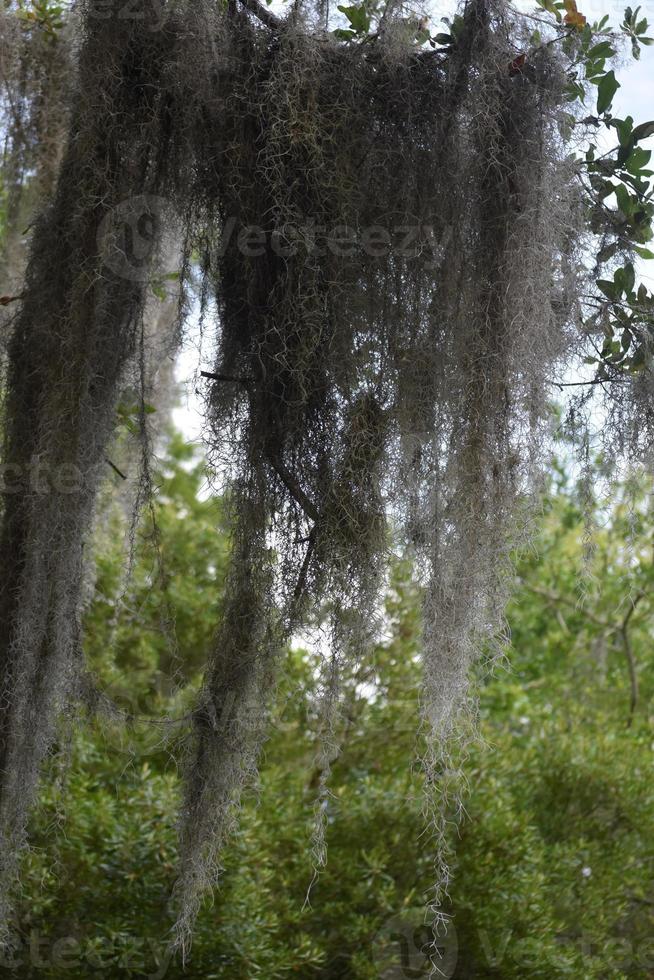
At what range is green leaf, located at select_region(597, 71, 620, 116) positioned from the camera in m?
1.65

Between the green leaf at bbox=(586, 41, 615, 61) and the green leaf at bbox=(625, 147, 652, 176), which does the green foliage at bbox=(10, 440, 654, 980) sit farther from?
the green leaf at bbox=(586, 41, 615, 61)

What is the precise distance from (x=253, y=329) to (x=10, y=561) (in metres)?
0.59

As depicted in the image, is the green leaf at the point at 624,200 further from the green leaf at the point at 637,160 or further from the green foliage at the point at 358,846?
the green foliage at the point at 358,846

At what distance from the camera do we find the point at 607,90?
5.44 ft

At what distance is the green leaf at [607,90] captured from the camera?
165cm

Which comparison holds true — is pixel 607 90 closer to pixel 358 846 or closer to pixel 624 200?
pixel 624 200

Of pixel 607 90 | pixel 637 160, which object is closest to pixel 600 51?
pixel 607 90

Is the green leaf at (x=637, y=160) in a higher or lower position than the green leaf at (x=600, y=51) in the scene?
lower

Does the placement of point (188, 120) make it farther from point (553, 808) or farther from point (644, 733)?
point (644, 733)

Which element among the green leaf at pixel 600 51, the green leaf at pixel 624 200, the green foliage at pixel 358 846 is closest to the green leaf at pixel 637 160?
the green leaf at pixel 624 200

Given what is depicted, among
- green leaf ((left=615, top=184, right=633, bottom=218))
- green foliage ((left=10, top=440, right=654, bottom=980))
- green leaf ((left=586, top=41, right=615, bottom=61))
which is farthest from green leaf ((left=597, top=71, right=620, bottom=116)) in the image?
green foliage ((left=10, top=440, right=654, bottom=980))

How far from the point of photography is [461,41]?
1.60 meters

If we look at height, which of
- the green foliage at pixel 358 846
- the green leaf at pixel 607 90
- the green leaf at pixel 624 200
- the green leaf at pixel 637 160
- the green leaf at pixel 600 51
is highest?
the green leaf at pixel 600 51

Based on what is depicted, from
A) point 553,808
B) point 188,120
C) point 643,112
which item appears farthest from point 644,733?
point 188,120
